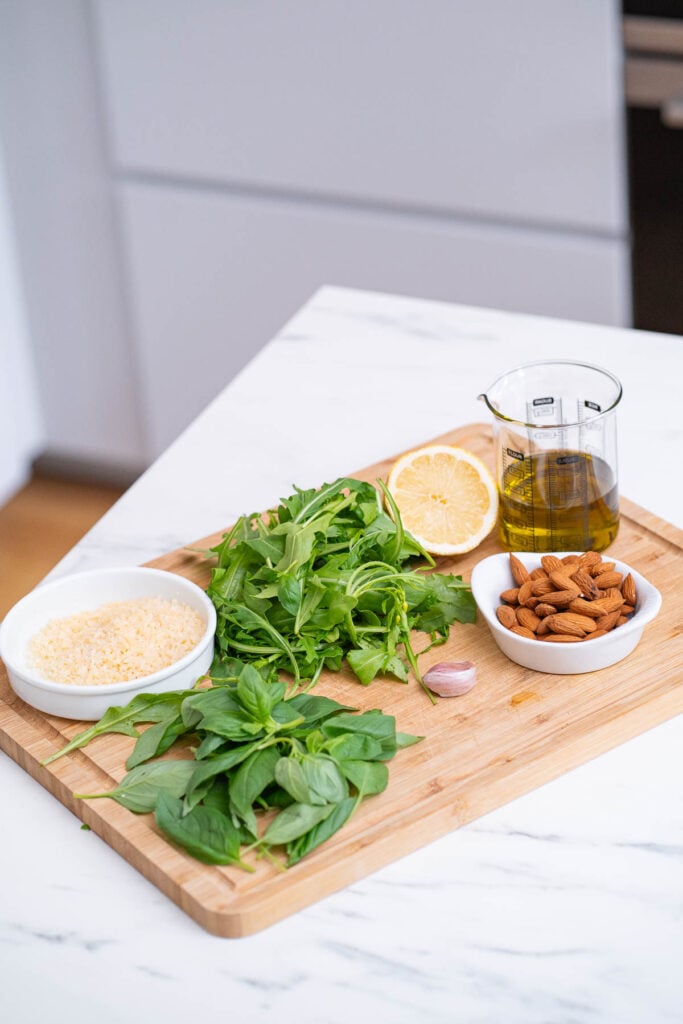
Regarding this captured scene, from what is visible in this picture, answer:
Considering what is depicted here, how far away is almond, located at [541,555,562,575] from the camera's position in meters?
1.12

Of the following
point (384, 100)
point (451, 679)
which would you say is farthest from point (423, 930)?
point (384, 100)

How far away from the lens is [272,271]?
8.14ft

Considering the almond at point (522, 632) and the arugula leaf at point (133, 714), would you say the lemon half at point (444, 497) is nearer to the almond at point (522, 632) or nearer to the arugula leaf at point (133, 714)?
the almond at point (522, 632)

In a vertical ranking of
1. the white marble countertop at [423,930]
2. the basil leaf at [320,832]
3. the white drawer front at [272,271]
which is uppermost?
the basil leaf at [320,832]

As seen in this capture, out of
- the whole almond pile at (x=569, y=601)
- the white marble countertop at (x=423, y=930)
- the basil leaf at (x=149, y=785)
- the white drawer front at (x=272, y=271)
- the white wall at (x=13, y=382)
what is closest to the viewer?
the white marble countertop at (x=423, y=930)

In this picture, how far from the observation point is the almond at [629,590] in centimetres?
108

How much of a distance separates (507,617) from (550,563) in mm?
72

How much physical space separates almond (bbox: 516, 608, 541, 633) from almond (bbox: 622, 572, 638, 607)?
0.25 feet

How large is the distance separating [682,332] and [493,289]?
0.35m

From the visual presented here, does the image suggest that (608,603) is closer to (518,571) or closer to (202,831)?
(518,571)

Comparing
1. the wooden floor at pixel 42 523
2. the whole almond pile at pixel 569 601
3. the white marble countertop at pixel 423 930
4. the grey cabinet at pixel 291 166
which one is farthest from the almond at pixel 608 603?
the wooden floor at pixel 42 523

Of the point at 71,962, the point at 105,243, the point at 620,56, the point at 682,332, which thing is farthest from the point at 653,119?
the point at 71,962

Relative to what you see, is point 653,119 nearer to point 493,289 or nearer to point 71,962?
point 493,289

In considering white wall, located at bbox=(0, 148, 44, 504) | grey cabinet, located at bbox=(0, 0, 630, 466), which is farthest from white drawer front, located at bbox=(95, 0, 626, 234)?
white wall, located at bbox=(0, 148, 44, 504)
